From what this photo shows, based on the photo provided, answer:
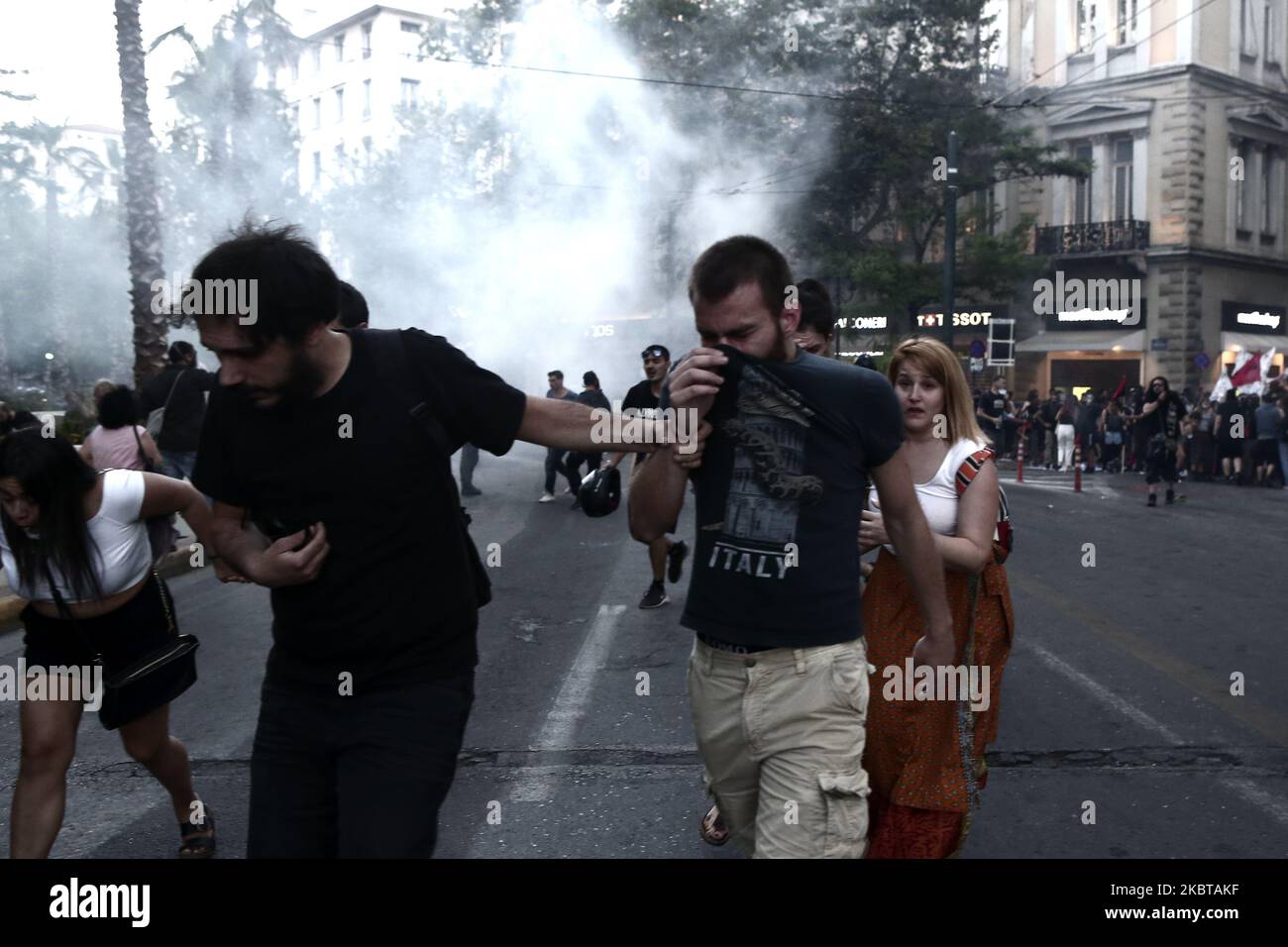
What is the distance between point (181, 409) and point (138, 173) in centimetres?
582

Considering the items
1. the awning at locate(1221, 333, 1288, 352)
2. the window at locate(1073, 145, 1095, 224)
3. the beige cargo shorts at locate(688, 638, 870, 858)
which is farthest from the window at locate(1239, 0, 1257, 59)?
the beige cargo shorts at locate(688, 638, 870, 858)

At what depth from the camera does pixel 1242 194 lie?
1249 inches

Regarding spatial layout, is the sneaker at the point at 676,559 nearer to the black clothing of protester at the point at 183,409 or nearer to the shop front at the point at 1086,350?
the black clothing of protester at the point at 183,409

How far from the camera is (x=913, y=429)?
10.8 ft

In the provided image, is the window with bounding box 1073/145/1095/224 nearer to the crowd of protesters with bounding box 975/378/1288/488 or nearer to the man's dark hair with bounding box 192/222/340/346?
the crowd of protesters with bounding box 975/378/1288/488

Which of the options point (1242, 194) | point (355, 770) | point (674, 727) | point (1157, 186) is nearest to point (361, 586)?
point (355, 770)

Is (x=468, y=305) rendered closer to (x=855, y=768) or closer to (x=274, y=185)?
(x=274, y=185)

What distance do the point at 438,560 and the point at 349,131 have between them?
171ft

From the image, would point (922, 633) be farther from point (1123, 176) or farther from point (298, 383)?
point (1123, 176)

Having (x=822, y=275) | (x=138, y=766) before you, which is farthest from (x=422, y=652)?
(x=822, y=275)

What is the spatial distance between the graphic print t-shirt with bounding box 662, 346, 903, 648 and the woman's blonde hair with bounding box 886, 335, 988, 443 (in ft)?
2.57

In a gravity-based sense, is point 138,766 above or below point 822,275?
below

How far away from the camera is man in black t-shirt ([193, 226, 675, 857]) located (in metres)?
2.19

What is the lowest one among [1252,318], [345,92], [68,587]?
[68,587]
